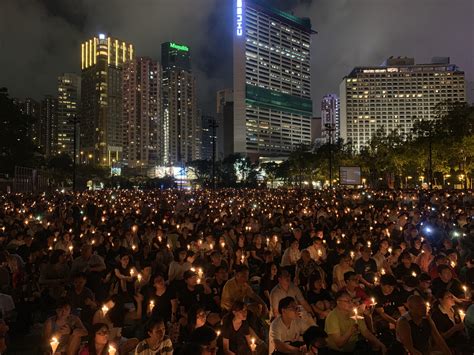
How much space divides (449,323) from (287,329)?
2245 mm

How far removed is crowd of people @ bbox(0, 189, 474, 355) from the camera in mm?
5883

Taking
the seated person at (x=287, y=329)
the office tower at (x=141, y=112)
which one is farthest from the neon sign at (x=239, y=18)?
the seated person at (x=287, y=329)

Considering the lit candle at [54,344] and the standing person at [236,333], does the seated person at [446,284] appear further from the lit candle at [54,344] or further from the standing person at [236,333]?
the lit candle at [54,344]

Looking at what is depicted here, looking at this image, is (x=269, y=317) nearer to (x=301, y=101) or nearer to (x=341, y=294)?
(x=341, y=294)

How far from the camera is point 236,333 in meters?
6.19

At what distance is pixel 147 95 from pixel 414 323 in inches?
7157

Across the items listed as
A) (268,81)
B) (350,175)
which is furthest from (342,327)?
(268,81)

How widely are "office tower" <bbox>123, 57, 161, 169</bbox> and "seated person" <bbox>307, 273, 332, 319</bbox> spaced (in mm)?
168913

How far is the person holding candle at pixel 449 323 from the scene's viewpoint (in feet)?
20.3

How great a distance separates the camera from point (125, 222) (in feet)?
53.3

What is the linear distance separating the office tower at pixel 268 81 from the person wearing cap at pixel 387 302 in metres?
153

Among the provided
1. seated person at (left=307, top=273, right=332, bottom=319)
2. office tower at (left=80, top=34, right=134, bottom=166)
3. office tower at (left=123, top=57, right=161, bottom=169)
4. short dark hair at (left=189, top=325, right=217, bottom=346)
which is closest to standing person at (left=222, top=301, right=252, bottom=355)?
short dark hair at (left=189, top=325, right=217, bottom=346)

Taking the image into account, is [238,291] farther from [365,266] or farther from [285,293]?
[365,266]

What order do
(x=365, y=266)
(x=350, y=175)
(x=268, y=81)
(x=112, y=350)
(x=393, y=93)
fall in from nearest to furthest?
(x=112, y=350) → (x=365, y=266) → (x=350, y=175) → (x=268, y=81) → (x=393, y=93)
